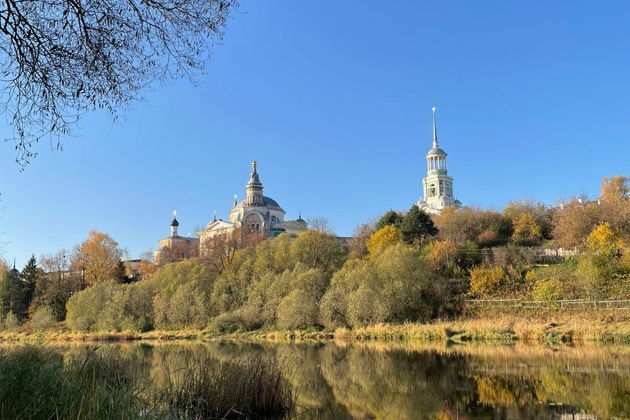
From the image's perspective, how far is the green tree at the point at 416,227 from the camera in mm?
56281

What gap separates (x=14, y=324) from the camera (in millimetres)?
44719

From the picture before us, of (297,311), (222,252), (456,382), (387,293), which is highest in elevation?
(222,252)

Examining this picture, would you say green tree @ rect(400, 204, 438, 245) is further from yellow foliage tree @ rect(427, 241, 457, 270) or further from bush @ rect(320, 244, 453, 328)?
bush @ rect(320, 244, 453, 328)

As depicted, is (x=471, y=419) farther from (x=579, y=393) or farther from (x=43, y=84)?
(x=43, y=84)

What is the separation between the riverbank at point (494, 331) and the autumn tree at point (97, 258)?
87.7 feet

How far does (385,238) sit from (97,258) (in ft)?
130

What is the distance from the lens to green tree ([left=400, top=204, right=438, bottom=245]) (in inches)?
2216

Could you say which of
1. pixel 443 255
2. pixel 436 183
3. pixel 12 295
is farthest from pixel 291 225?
pixel 443 255

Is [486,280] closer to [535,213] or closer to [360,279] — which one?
[360,279]

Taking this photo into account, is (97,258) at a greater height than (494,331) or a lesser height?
greater

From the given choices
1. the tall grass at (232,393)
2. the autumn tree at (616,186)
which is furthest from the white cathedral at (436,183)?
the tall grass at (232,393)

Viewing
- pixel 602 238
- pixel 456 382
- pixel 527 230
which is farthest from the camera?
pixel 527 230

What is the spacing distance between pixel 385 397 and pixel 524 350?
12178 mm

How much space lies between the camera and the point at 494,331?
30.8 metres
